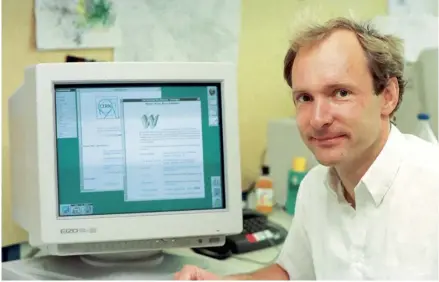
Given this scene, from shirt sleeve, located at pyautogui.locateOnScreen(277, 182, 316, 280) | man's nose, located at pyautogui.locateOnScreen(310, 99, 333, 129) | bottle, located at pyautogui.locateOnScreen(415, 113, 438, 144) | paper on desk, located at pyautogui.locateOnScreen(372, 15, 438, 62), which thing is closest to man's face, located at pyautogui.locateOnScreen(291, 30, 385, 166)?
man's nose, located at pyautogui.locateOnScreen(310, 99, 333, 129)

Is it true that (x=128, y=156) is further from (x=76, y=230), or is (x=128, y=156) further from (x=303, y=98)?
(x=303, y=98)

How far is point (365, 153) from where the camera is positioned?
102cm

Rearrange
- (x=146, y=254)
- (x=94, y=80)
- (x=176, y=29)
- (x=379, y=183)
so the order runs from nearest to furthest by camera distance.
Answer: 1. (x=379, y=183)
2. (x=94, y=80)
3. (x=146, y=254)
4. (x=176, y=29)

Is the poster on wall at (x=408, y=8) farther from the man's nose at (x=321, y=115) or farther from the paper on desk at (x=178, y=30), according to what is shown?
the man's nose at (x=321, y=115)

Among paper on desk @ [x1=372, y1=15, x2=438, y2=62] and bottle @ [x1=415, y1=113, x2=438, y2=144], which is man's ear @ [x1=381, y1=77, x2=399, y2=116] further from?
paper on desk @ [x1=372, y1=15, x2=438, y2=62]

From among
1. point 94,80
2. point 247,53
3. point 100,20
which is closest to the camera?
point 94,80

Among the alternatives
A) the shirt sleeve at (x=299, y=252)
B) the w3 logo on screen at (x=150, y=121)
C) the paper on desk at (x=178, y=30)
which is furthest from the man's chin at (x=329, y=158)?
the paper on desk at (x=178, y=30)

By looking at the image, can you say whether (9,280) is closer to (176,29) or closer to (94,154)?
(94,154)

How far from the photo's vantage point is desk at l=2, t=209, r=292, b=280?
3.87ft

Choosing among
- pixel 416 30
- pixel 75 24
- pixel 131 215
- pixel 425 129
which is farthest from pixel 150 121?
pixel 416 30

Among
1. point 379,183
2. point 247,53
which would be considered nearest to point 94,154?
point 379,183

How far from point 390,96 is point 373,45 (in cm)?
11

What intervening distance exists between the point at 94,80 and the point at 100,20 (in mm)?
496

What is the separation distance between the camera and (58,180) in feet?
3.75
